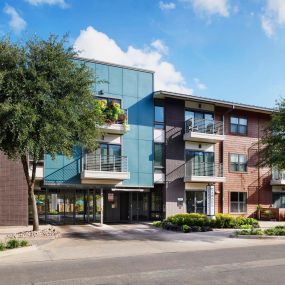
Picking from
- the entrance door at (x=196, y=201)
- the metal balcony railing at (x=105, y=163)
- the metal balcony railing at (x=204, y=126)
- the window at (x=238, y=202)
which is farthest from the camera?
the window at (x=238, y=202)

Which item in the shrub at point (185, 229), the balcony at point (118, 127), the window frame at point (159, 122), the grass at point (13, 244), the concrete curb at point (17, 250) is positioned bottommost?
the shrub at point (185, 229)

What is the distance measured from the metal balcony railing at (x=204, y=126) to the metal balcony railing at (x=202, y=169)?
7.52 ft

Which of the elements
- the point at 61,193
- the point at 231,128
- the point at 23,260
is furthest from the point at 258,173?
the point at 23,260

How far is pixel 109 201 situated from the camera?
1184 inches

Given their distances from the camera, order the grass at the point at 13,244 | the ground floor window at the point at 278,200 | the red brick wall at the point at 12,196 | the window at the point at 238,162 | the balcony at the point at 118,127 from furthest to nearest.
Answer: the ground floor window at the point at 278,200 < the window at the point at 238,162 < the balcony at the point at 118,127 < the red brick wall at the point at 12,196 < the grass at the point at 13,244

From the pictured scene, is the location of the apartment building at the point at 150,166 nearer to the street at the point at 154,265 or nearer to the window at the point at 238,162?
the window at the point at 238,162

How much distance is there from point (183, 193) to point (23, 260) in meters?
18.2

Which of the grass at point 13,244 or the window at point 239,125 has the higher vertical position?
the window at point 239,125

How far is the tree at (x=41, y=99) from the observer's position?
640 inches

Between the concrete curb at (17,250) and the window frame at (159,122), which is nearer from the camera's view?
the concrete curb at (17,250)

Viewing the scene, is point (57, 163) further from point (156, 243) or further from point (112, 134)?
point (156, 243)

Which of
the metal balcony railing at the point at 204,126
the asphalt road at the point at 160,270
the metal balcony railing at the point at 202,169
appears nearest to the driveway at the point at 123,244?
the asphalt road at the point at 160,270

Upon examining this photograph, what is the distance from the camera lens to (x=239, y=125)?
108 ft

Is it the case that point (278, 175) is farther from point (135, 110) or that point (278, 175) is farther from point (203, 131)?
point (135, 110)
